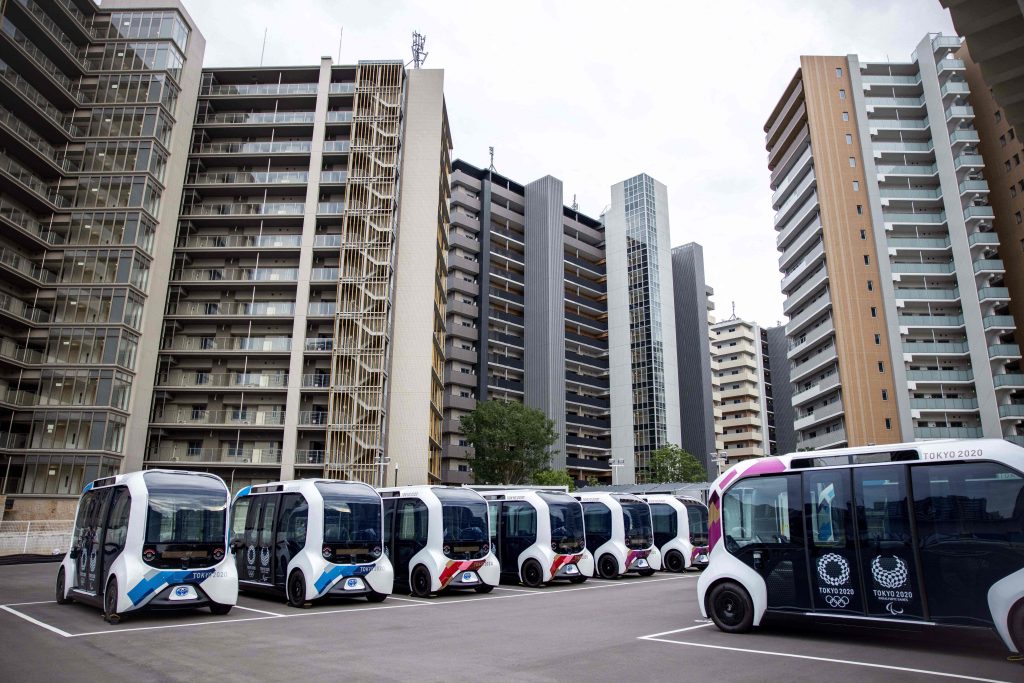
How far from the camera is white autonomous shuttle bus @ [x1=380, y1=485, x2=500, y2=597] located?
1681 centimetres

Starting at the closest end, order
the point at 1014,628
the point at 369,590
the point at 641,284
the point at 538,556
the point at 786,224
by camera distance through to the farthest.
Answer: the point at 1014,628, the point at 369,590, the point at 538,556, the point at 786,224, the point at 641,284

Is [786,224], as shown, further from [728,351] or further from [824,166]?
[728,351]

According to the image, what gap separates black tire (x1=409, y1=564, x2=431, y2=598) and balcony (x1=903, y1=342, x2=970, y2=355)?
51093 millimetres

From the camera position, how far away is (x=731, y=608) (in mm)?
11211

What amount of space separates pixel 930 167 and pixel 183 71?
62.6 m

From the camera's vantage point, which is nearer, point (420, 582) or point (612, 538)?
point (420, 582)

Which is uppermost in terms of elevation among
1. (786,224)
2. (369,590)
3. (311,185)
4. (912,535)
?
(786,224)

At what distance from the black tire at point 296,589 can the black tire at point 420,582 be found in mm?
3284

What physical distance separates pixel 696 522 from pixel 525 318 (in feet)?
147

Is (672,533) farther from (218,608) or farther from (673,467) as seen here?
(673,467)

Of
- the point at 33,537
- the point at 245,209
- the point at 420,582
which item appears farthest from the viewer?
the point at 245,209

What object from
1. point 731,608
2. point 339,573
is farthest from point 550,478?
point 731,608

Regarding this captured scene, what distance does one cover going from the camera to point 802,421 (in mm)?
62375

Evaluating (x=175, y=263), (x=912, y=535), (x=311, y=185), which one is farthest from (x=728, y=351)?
(x=912, y=535)
